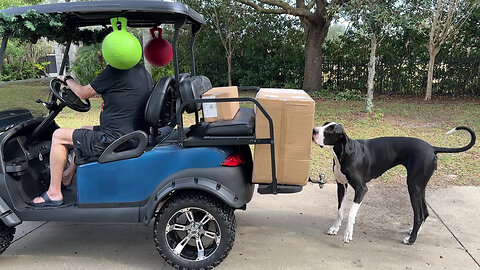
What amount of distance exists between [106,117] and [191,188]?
95 cm

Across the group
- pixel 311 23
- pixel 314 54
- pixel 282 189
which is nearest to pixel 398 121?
pixel 314 54

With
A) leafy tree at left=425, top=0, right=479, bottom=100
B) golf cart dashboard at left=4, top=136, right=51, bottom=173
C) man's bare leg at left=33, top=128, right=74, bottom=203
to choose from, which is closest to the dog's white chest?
man's bare leg at left=33, top=128, right=74, bottom=203

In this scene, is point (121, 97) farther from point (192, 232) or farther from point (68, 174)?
point (192, 232)

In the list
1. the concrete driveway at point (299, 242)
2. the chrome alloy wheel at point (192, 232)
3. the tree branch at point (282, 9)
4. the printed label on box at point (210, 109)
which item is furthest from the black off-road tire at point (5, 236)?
the tree branch at point (282, 9)

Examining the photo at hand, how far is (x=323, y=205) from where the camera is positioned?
4.51m

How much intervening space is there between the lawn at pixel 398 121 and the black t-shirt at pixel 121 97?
2.91 feet

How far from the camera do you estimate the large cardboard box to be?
3.05 meters

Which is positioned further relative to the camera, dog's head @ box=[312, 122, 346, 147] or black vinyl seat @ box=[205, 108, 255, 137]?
dog's head @ box=[312, 122, 346, 147]

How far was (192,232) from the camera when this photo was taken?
3215 millimetres

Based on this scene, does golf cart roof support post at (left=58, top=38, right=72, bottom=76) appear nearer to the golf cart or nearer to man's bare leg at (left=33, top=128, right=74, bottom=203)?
the golf cart

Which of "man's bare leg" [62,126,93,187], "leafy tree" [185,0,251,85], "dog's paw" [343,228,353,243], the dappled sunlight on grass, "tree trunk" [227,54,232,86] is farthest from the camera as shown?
"tree trunk" [227,54,232,86]

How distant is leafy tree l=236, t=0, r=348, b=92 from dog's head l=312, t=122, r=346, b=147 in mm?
9278

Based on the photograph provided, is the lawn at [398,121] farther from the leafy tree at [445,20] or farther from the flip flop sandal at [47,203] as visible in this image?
the leafy tree at [445,20]

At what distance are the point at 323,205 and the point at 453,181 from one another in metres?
1.93
